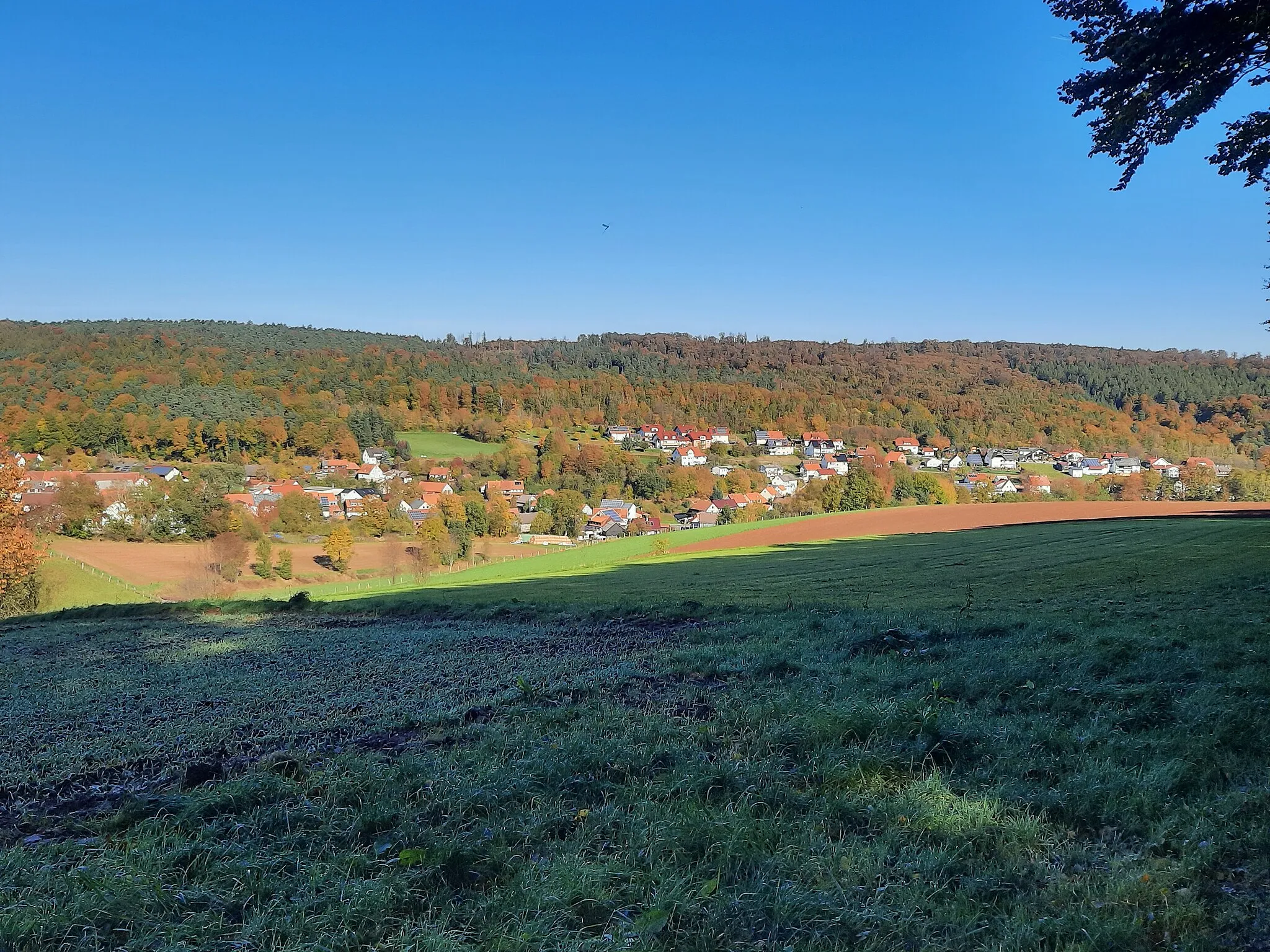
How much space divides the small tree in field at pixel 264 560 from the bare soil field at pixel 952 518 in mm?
38563

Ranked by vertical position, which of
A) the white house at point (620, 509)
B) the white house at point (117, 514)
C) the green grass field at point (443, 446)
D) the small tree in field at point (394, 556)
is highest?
the green grass field at point (443, 446)

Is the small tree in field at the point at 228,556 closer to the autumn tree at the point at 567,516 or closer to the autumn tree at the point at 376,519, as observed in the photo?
the autumn tree at the point at 376,519

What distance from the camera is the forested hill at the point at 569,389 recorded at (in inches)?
4077

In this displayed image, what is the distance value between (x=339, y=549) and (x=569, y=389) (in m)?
89.9

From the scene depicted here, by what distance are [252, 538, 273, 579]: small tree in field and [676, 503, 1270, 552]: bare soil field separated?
38563mm

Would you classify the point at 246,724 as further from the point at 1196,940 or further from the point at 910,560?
the point at 910,560

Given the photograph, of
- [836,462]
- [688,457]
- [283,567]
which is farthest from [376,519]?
[836,462]

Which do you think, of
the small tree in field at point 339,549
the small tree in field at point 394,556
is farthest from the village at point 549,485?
the small tree in field at point 339,549

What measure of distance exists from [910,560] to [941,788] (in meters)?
25.3

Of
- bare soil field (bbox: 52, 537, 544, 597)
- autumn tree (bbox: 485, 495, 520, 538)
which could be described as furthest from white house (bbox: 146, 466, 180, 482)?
autumn tree (bbox: 485, 495, 520, 538)

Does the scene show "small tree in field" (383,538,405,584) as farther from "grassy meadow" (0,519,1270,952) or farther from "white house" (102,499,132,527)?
"grassy meadow" (0,519,1270,952)

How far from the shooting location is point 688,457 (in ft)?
403

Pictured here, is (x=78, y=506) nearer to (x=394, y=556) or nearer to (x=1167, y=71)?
(x=394, y=556)

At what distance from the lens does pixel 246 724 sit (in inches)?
245
